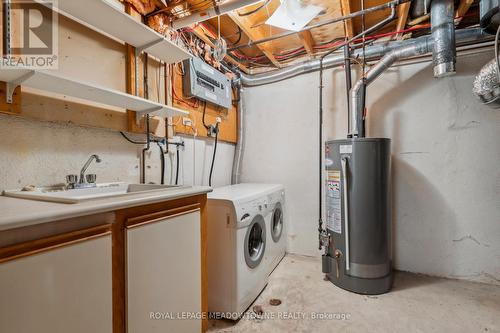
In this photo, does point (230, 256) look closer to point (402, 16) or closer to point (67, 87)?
point (67, 87)

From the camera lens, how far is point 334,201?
2016mm

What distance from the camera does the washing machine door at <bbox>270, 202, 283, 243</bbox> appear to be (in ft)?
7.42

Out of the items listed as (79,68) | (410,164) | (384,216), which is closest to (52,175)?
(79,68)

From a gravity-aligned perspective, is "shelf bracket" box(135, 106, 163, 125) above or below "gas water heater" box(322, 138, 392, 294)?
above

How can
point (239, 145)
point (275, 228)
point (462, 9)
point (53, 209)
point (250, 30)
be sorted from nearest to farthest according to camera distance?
1. point (53, 209)
2. point (462, 9)
3. point (250, 30)
4. point (275, 228)
5. point (239, 145)

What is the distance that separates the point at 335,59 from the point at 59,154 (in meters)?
2.44

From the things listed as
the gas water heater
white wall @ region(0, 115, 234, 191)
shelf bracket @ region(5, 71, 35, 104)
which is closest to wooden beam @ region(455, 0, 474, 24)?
the gas water heater

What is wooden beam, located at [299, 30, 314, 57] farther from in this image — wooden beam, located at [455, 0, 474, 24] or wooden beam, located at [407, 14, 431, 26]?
wooden beam, located at [455, 0, 474, 24]

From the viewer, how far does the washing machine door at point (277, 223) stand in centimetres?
226

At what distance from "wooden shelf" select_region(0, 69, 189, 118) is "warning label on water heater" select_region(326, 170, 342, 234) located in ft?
4.77

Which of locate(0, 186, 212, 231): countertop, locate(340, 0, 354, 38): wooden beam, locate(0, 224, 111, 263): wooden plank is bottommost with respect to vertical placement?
locate(0, 224, 111, 263): wooden plank

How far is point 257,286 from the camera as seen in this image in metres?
1.81

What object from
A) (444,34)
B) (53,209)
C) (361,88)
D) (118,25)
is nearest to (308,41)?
(361,88)

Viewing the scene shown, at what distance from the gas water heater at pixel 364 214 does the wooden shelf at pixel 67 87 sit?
1501 millimetres
